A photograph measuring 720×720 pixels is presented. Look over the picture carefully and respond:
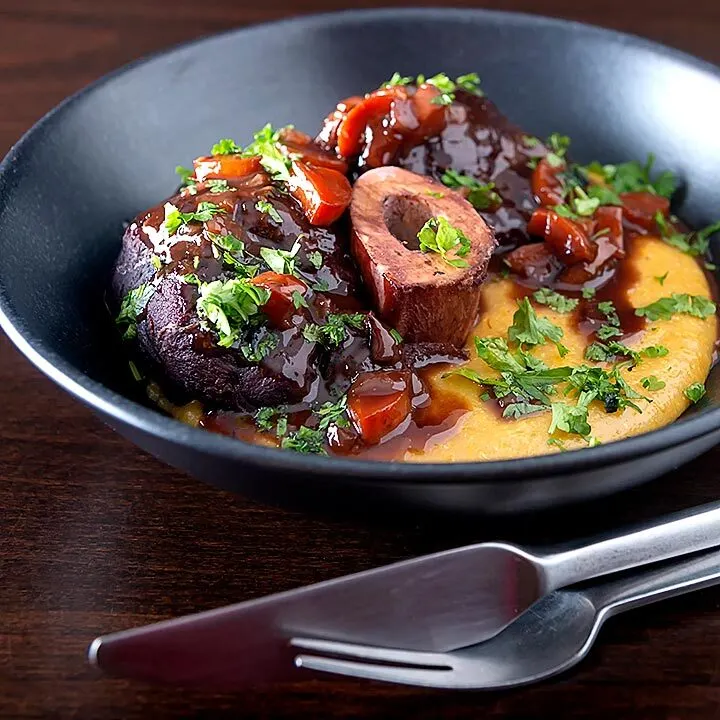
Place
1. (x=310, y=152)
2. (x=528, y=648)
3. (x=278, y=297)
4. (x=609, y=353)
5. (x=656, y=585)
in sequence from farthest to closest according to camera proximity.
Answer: (x=310, y=152) → (x=609, y=353) → (x=278, y=297) → (x=656, y=585) → (x=528, y=648)

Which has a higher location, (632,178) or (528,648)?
(632,178)

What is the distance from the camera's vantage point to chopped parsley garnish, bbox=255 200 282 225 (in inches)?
136

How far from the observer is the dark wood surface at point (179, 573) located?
9.06ft

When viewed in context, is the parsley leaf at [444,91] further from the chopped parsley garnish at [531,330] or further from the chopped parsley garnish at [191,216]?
the chopped parsley garnish at [191,216]

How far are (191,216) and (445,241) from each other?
89 centimetres

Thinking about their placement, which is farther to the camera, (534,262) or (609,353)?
(534,262)

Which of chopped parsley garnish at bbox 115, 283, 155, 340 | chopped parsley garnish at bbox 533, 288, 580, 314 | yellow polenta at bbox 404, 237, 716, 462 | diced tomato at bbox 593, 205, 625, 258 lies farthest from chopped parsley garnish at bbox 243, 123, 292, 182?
diced tomato at bbox 593, 205, 625, 258

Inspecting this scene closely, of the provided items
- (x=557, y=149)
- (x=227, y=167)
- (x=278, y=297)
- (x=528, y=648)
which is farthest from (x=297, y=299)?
(x=557, y=149)

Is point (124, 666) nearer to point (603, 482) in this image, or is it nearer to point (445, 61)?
point (603, 482)

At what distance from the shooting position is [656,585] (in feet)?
9.70

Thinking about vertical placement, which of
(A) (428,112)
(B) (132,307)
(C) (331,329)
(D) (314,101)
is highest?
(A) (428,112)

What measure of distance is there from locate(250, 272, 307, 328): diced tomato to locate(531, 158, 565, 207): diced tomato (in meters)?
1.37

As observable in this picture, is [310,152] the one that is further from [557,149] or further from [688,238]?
[688,238]

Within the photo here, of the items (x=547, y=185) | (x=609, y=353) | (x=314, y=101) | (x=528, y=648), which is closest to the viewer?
(x=528, y=648)
